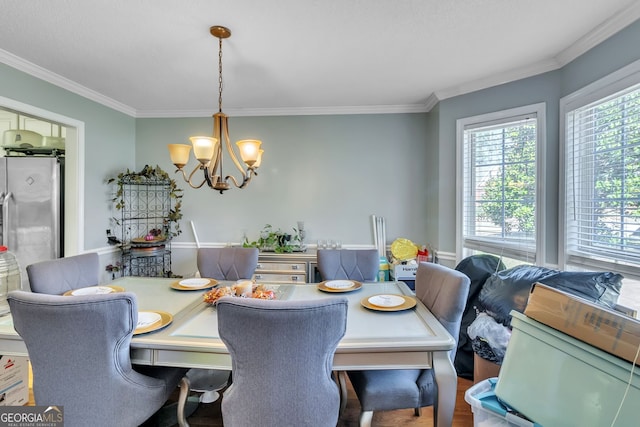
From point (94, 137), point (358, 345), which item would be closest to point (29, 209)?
point (94, 137)

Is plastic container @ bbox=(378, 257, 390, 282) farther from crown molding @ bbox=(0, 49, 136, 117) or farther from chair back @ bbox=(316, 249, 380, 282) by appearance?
crown molding @ bbox=(0, 49, 136, 117)

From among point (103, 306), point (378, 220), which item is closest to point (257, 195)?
point (378, 220)

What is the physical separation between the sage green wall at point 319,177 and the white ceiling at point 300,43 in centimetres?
50

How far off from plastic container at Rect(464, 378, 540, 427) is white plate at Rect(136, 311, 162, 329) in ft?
4.52

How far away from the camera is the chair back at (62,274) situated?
1.77m

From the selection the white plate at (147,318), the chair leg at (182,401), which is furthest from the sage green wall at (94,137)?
the chair leg at (182,401)

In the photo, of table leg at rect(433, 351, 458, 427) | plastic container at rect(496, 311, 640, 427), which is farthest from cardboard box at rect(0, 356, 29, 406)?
plastic container at rect(496, 311, 640, 427)

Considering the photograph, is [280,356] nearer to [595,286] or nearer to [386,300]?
[386,300]

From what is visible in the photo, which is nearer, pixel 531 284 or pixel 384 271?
pixel 531 284

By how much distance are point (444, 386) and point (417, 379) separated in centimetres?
26

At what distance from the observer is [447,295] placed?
153 centimetres

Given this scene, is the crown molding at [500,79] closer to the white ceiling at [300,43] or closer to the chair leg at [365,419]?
the white ceiling at [300,43]

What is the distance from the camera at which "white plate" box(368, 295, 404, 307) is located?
1.65m

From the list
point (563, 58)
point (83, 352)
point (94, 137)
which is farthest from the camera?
point (94, 137)
